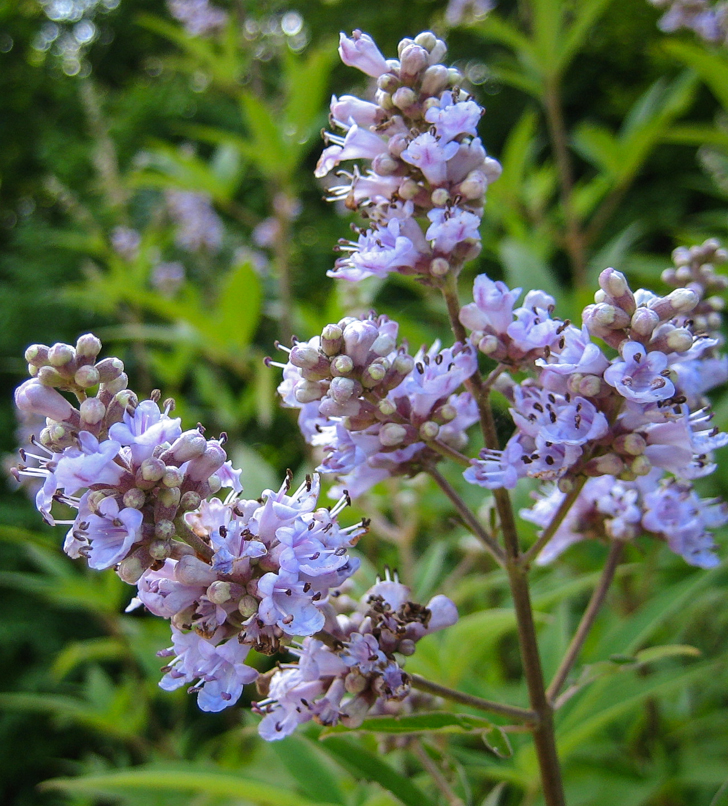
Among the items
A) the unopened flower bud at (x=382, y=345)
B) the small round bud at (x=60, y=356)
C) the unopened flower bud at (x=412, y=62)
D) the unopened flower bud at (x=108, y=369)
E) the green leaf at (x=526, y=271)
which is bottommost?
the small round bud at (x=60, y=356)

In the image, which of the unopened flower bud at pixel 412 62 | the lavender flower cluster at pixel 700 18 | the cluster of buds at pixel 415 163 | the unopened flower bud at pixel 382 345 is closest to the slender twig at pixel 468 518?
the unopened flower bud at pixel 382 345

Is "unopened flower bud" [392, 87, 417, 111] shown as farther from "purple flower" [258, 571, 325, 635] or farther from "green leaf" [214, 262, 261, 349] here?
"green leaf" [214, 262, 261, 349]

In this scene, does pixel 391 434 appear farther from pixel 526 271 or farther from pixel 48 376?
pixel 526 271

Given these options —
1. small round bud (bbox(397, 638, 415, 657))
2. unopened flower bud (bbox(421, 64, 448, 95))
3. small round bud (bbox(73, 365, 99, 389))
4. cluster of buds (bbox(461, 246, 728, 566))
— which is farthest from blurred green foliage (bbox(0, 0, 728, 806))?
unopened flower bud (bbox(421, 64, 448, 95))

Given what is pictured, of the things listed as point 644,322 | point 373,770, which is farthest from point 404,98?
point 373,770

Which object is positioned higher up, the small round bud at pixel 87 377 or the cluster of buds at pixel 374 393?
the cluster of buds at pixel 374 393

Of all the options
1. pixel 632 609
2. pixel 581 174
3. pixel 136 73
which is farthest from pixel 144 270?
pixel 136 73

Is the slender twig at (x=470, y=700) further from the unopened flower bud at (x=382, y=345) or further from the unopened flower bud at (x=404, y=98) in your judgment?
the unopened flower bud at (x=404, y=98)
